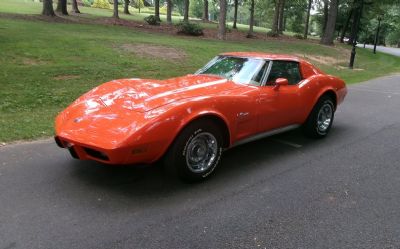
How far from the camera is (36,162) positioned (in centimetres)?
468

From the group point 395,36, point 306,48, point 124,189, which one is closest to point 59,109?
point 124,189

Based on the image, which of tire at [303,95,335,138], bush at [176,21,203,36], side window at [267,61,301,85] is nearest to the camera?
side window at [267,61,301,85]

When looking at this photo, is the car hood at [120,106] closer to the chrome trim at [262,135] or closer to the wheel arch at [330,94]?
the chrome trim at [262,135]

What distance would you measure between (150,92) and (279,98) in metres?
1.76

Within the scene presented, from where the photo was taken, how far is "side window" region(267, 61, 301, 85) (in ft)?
17.1

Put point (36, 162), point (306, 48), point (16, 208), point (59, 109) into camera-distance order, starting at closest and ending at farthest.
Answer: point (16, 208) < point (36, 162) < point (59, 109) < point (306, 48)

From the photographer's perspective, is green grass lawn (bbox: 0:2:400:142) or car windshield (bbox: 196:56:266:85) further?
green grass lawn (bbox: 0:2:400:142)

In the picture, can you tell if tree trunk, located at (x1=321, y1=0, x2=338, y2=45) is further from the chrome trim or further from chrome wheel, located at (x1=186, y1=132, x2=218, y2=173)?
chrome wheel, located at (x1=186, y1=132, x2=218, y2=173)

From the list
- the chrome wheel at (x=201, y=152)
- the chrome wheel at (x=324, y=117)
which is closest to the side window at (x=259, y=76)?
the chrome wheel at (x=201, y=152)

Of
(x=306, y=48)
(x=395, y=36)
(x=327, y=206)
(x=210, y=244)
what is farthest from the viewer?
(x=395, y=36)

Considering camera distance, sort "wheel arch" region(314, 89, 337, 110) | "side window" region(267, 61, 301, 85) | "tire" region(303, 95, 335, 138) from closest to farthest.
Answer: "side window" region(267, 61, 301, 85) < "tire" region(303, 95, 335, 138) < "wheel arch" region(314, 89, 337, 110)

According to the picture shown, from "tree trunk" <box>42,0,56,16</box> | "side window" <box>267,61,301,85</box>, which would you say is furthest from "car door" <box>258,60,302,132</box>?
"tree trunk" <box>42,0,56,16</box>

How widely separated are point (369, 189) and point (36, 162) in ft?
12.8

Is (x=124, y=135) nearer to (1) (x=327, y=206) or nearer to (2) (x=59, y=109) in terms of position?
(1) (x=327, y=206)
